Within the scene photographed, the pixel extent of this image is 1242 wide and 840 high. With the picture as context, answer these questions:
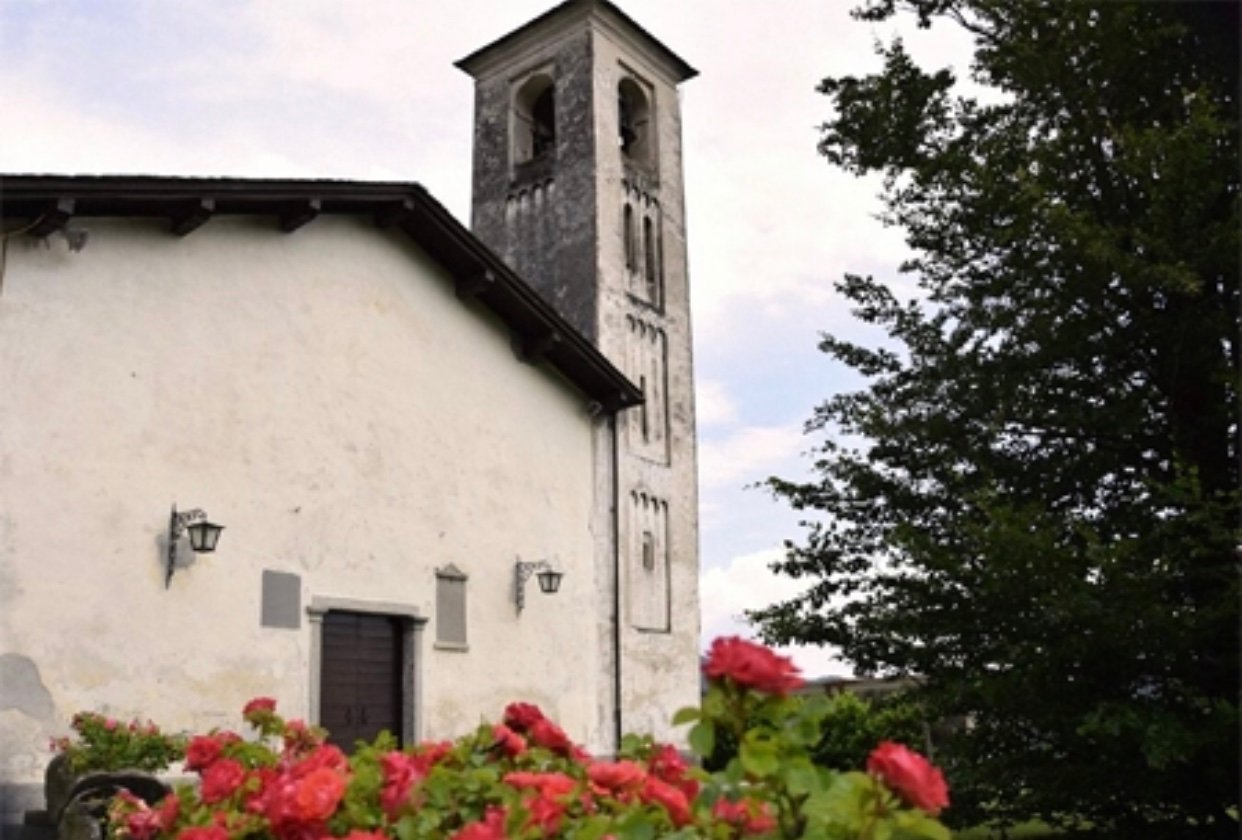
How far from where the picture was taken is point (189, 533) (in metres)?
9.83

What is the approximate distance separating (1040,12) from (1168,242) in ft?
7.81

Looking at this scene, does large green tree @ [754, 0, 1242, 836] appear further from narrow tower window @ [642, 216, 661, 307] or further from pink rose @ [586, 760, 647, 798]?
narrow tower window @ [642, 216, 661, 307]


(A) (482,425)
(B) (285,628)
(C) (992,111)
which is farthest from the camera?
(A) (482,425)

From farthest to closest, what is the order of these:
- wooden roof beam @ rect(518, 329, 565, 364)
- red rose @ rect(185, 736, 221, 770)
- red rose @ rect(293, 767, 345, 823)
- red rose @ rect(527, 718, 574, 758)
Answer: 1. wooden roof beam @ rect(518, 329, 565, 364)
2. red rose @ rect(185, 736, 221, 770)
3. red rose @ rect(527, 718, 574, 758)
4. red rose @ rect(293, 767, 345, 823)

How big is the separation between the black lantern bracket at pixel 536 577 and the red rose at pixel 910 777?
37.7 ft

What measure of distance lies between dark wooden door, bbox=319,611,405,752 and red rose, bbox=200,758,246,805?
8.58 m

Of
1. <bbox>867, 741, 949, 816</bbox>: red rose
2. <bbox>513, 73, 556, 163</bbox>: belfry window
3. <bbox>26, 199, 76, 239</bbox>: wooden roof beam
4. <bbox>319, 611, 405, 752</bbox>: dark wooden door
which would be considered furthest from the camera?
<bbox>513, 73, 556, 163</bbox>: belfry window

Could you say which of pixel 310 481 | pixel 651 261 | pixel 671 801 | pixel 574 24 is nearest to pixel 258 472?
pixel 310 481

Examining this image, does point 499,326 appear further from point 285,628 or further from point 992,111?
point 992,111

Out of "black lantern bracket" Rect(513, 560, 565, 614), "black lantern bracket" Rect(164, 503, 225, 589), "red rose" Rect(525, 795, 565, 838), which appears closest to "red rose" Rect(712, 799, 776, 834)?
"red rose" Rect(525, 795, 565, 838)

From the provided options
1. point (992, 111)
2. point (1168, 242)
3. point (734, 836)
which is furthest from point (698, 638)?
point (734, 836)

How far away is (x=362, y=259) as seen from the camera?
Result: 1243 centimetres

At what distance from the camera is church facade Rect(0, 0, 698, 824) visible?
9.16 meters

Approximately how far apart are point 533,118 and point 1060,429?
600 inches
